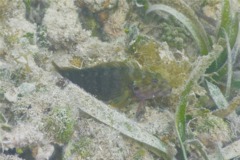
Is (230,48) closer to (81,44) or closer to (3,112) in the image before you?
(81,44)

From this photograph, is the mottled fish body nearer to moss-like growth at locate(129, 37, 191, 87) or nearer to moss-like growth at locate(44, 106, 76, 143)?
moss-like growth at locate(129, 37, 191, 87)

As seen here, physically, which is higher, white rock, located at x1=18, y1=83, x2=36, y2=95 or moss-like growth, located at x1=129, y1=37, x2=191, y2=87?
moss-like growth, located at x1=129, y1=37, x2=191, y2=87

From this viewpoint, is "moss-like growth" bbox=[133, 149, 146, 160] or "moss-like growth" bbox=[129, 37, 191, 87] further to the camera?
"moss-like growth" bbox=[129, 37, 191, 87]

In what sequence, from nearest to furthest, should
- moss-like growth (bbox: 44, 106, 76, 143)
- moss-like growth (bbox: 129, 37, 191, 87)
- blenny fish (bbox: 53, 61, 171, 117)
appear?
moss-like growth (bbox: 44, 106, 76, 143) → blenny fish (bbox: 53, 61, 171, 117) → moss-like growth (bbox: 129, 37, 191, 87)

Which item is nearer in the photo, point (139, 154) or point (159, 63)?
point (139, 154)

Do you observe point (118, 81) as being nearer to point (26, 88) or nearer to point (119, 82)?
point (119, 82)

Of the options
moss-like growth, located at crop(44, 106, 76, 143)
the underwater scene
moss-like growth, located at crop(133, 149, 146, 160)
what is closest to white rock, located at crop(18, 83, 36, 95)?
the underwater scene

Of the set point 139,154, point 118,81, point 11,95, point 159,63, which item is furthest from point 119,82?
point 11,95

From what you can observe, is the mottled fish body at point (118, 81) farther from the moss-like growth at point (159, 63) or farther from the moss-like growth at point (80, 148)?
the moss-like growth at point (80, 148)
